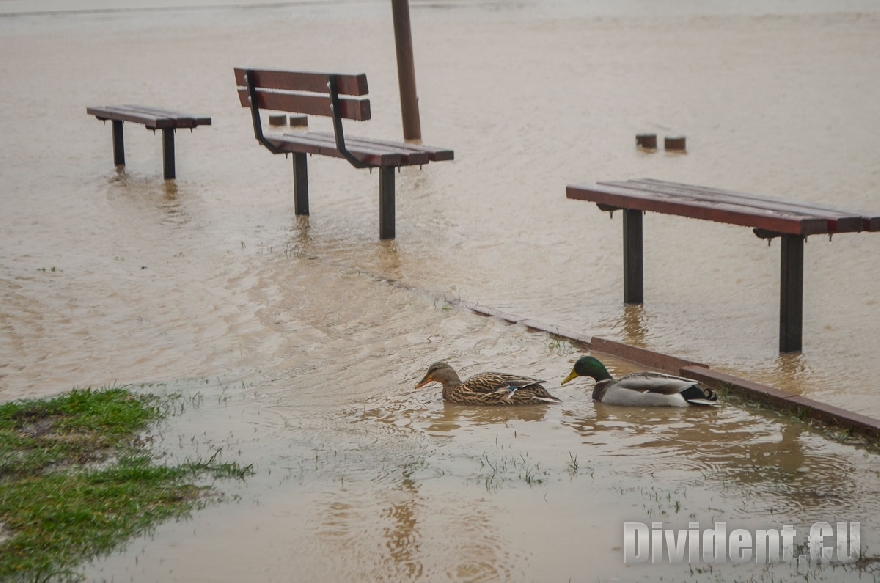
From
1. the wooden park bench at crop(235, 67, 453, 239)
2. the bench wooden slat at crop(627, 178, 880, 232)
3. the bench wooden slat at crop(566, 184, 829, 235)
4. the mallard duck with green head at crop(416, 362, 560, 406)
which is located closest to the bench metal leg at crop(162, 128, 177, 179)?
the wooden park bench at crop(235, 67, 453, 239)

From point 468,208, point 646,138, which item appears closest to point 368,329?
point 468,208

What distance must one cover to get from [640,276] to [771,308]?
0.88m

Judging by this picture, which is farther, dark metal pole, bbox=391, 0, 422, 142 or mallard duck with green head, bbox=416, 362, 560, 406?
dark metal pole, bbox=391, 0, 422, 142

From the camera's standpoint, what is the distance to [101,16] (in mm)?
40062

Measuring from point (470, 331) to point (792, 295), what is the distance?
1926 mm

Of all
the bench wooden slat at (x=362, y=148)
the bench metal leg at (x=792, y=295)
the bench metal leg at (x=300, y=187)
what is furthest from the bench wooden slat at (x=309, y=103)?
the bench metal leg at (x=792, y=295)

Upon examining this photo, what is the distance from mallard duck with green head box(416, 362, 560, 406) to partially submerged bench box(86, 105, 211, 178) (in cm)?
750

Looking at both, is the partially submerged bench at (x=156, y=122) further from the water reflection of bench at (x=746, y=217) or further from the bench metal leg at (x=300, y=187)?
the water reflection of bench at (x=746, y=217)

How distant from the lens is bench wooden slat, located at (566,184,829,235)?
683 centimetres

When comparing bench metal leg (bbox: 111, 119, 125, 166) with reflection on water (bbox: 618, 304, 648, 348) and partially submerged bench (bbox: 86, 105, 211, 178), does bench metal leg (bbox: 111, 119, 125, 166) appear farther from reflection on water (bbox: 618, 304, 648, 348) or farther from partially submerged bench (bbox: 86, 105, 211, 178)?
reflection on water (bbox: 618, 304, 648, 348)

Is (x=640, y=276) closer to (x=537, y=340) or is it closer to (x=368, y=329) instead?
(x=537, y=340)

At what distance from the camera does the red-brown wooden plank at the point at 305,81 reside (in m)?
10.6

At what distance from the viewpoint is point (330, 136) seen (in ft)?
38.7

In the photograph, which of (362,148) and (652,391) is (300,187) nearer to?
(362,148)
